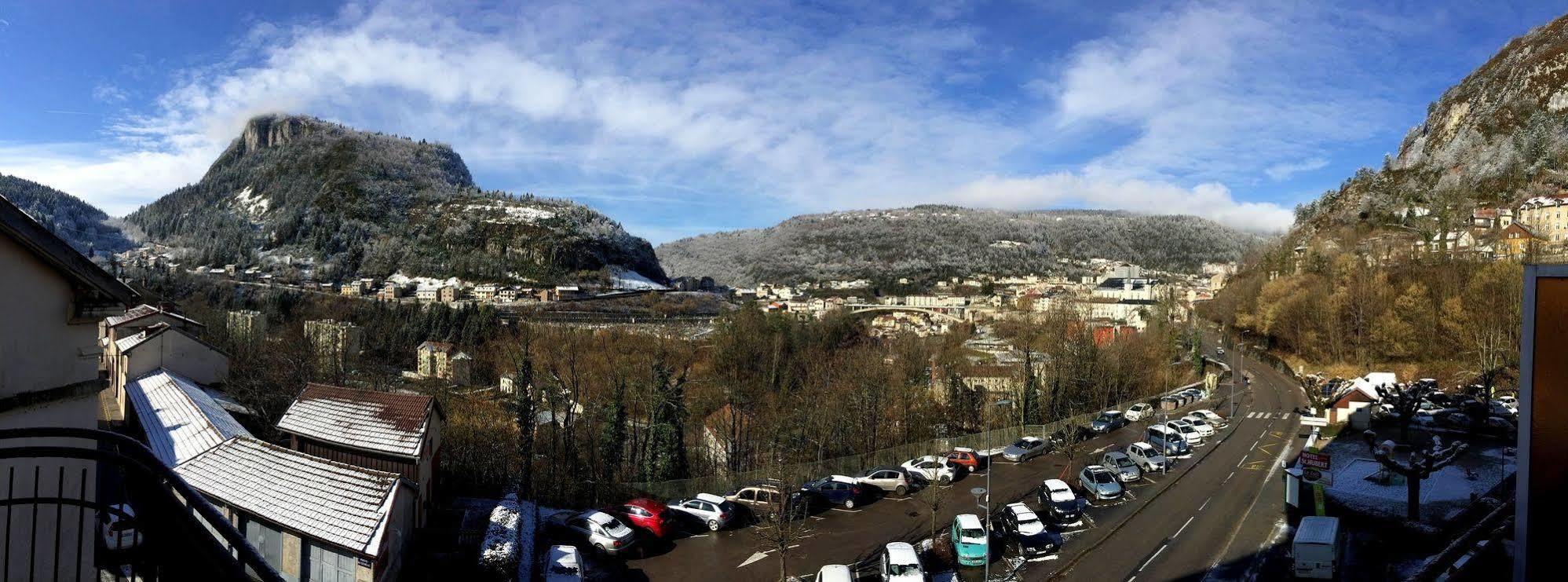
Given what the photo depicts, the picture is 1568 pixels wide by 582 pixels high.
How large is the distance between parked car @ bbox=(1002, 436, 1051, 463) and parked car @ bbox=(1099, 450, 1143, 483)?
2344 mm

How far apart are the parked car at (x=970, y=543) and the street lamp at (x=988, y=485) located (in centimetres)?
17

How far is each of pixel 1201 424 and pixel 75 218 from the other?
161324 mm

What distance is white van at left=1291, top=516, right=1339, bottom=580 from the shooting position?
1152 cm

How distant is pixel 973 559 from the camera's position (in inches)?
517

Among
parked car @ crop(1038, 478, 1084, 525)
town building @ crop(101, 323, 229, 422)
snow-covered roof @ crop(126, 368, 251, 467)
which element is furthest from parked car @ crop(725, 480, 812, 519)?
town building @ crop(101, 323, 229, 422)

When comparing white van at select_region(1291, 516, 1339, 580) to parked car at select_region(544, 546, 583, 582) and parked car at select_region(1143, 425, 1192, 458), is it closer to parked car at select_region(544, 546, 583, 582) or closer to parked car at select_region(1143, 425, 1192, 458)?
parked car at select_region(1143, 425, 1192, 458)

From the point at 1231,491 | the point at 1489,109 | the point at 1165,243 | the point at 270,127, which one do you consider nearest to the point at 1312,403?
the point at 1231,491

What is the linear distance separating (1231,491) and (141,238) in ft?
558

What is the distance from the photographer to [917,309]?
105m

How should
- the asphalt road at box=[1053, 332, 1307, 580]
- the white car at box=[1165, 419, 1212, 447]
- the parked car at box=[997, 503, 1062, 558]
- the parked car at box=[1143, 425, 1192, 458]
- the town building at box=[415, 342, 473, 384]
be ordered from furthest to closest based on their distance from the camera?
the town building at box=[415, 342, 473, 384] → the white car at box=[1165, 419, 1212, 447] → the parked car at box=[1143, 425, 1192, 458] → the parked car at box=[997, 503, 1062, 558] → the asphalt road at box=[1053, 332, 1307, 580]

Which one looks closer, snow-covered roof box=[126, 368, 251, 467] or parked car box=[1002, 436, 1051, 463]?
snow-covered roof box=[126, 368, 251, 467]

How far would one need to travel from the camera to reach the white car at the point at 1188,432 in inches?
907

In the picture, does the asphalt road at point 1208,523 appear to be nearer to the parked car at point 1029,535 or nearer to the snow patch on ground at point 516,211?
the parked car at point 1029,535

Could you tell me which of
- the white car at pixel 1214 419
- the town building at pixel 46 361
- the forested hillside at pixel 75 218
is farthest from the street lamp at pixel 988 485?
the forested hillside at pixel 75 218
